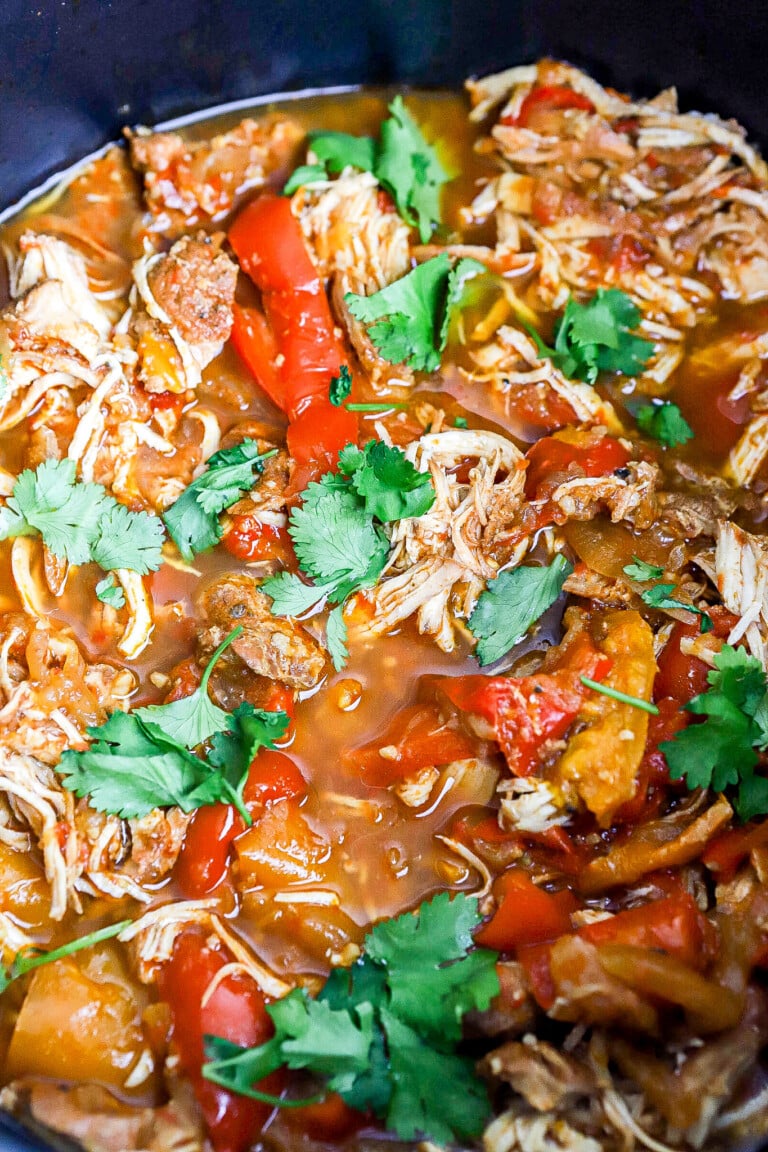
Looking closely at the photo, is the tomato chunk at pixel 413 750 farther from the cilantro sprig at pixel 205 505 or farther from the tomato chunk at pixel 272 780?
the cilantro sprig at pixel 205 505

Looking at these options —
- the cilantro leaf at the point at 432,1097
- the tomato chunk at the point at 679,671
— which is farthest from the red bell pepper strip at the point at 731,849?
the cilantro leaf at the point at 432,1097

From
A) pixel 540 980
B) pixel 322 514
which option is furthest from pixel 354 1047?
pixel 322 514

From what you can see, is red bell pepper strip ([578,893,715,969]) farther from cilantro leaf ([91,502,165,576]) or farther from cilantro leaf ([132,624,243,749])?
cilantro leaf ([91,502,165,576])

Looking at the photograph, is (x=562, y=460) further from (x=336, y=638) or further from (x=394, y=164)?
(x=394, y=164)

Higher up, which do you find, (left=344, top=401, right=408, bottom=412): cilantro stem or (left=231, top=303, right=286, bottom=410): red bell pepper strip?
(left=231, top=303, right=286, bottom=410): red bell pepper strip

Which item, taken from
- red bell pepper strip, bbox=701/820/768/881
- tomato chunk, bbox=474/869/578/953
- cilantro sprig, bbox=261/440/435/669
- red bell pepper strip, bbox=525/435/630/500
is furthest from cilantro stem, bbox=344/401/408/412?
red bell pepper strip, bbox=701/820/768/881

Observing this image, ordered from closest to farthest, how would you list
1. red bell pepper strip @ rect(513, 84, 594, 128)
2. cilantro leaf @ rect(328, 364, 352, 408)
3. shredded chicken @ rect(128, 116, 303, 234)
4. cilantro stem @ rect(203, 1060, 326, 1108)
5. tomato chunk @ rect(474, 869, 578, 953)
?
1. cilantro stem @ rect(203, 1060, 326, 1108)
2. tomato chunk @ rect(474, 869, 578, 953)
3. cilantro leaf @ rect(328, 364, 352, 408)
4. shredded chicken @ rect(128, 116, 303, 234)
5. red bell pepper strip @ rect(513, 84, 594, 128)

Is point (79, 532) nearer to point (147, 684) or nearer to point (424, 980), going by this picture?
point (147, 684)

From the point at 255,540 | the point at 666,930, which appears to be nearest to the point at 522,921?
the point at 666,930
